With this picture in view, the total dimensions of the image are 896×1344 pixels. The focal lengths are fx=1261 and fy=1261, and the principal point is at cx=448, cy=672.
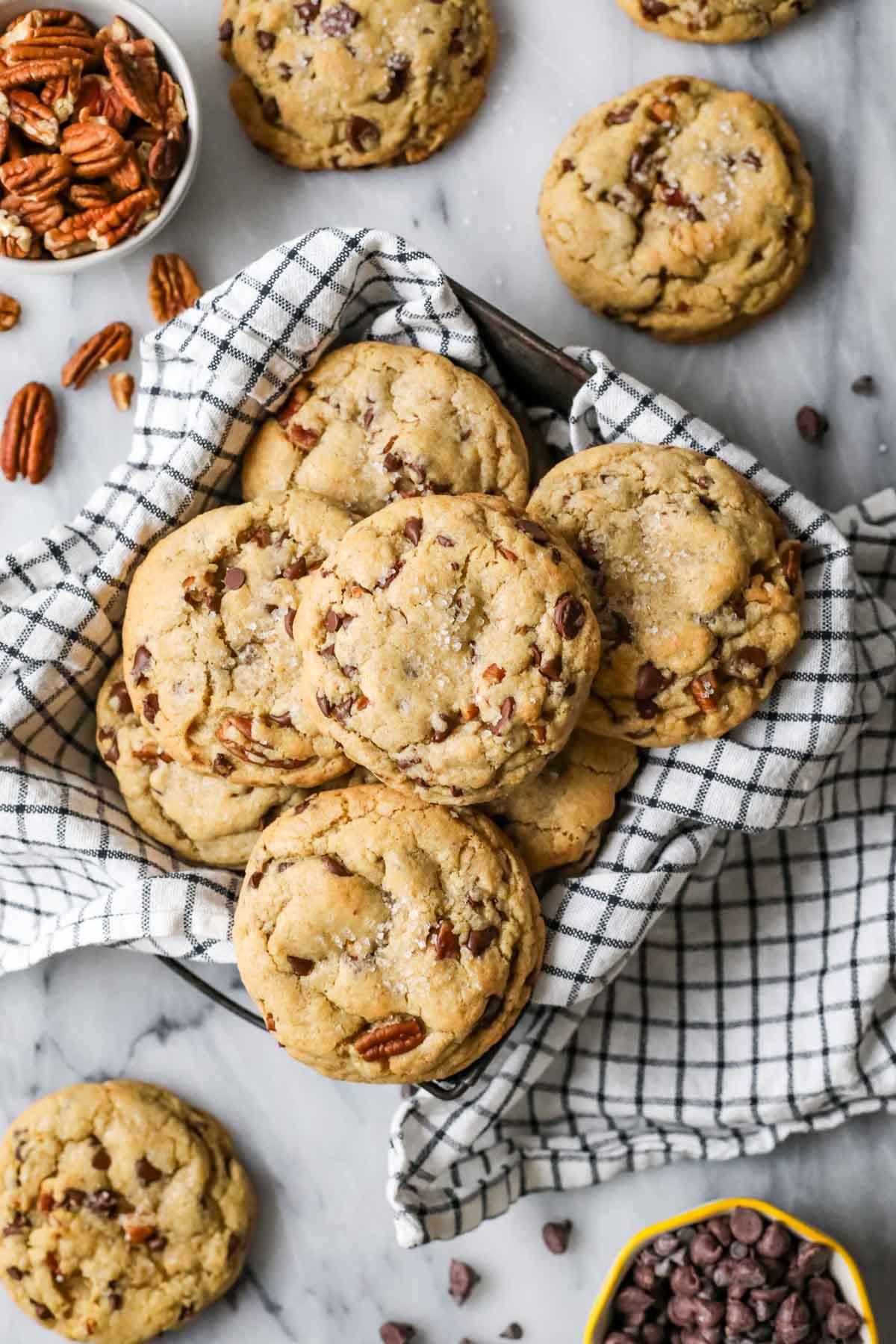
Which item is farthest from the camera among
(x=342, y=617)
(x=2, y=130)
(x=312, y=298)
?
(x=2, y=130)

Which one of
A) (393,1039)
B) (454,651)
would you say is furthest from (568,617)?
(393,1039)

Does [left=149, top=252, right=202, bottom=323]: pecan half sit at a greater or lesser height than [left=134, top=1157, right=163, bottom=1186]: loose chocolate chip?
greater

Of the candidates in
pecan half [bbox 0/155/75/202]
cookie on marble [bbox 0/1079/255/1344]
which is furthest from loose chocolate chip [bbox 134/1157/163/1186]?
pecan half [bbox 0/155/75/202]

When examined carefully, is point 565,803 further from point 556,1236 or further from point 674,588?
point 556,1236

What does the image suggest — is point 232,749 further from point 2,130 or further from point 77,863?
point 2,130

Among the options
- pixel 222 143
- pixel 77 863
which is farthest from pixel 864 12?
pixel 77 863

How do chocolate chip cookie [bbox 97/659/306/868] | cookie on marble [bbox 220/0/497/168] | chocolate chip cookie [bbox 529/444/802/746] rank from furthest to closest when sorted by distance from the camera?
cookie on marble [bbox 220/0/497/168] < chocolate chip cookie [bbox 97/659/306/868] < chocolate chip cookie [bbox 529/444/802/746]

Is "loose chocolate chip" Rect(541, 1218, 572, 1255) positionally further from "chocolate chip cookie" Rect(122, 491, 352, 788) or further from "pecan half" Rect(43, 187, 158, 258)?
"pecan half" Rect(43, 187, 158, 258)
